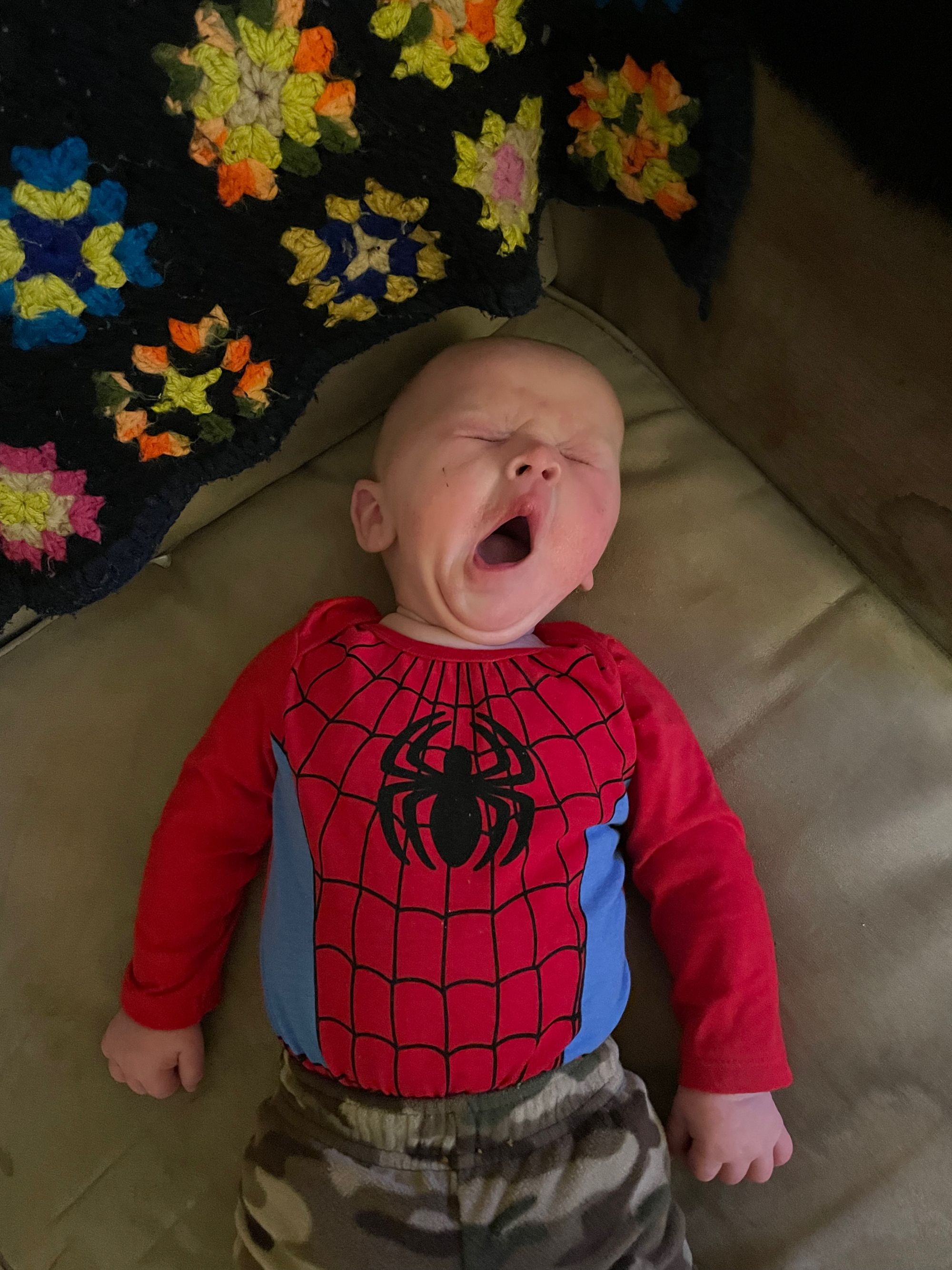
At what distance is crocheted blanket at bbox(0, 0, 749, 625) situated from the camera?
0.63 metres

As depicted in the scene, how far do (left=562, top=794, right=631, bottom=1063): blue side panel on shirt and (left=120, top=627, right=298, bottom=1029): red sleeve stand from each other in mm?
341

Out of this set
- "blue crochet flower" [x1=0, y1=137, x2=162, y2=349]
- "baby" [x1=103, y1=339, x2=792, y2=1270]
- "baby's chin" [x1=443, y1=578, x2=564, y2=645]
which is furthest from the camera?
"baby's chin" [x1=443, y1=578, x2=564, y2=645]

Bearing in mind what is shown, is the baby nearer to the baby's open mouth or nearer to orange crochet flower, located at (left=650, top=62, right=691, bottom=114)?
the baby's open mouth

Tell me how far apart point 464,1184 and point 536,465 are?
0.64 metres

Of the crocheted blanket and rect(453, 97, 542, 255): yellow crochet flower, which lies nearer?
the crocheted blanket

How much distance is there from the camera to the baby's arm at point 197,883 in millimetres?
842

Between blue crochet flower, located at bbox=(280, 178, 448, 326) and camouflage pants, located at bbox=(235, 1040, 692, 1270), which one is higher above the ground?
blue crochet flower, located at bbox=(280, 178, 448, 326)

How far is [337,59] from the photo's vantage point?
26.8 inches

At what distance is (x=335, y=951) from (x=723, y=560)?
1.94 feet

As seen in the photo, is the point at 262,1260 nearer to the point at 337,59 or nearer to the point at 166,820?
the point at 166,820

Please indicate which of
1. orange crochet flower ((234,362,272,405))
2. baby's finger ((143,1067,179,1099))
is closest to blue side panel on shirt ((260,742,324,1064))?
baby's finger ((143,1067,179,1099))

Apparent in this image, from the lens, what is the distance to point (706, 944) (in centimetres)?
81

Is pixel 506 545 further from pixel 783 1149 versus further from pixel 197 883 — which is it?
pixel 783 1149

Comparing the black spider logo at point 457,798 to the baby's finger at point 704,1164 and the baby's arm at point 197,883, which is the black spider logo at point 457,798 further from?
the baby's finger at point 704,1164
